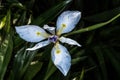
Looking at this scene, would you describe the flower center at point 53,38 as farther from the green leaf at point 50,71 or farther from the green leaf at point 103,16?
the green leaf at point 103,16

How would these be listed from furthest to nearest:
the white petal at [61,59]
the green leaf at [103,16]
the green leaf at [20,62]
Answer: the green leaf at [103,16] → the green leaf at [20,62] → the white petal at [61,59]

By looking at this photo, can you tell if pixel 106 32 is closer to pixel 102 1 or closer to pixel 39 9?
pixel 102 1

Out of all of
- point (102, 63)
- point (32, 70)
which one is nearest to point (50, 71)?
point (32, 70)

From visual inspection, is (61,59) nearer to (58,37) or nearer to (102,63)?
(58,37)

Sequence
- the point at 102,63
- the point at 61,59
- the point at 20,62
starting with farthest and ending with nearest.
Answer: the point at 102,63 → the point at 20,62 → the point at 61,59

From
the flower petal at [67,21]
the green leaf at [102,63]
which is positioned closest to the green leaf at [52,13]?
the flower petal at [67,21]

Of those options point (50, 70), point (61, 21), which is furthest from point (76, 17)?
point (50, 70)
